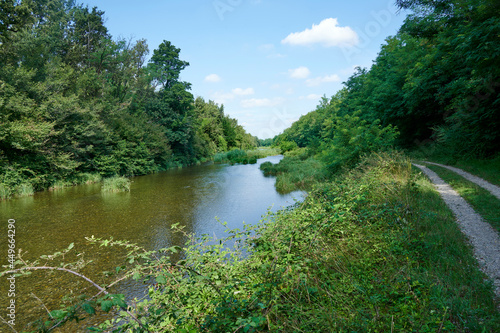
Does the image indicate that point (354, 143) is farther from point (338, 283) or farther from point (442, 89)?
point (338, 283)

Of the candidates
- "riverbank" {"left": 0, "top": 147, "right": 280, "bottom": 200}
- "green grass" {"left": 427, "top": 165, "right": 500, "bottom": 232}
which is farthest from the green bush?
"riverbank" {"left": 0, "top": 147, "right": 280, "bottom": 200}

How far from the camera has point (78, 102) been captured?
69.7 ft

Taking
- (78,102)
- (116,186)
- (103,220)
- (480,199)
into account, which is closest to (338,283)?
(480,199)

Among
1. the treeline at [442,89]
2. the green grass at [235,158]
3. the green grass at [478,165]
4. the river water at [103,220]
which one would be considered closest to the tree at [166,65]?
the green grass at [235,158]

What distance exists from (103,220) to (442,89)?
21298 millimetres

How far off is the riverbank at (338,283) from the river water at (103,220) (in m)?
1.74

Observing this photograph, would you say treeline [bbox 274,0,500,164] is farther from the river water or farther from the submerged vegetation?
the river water

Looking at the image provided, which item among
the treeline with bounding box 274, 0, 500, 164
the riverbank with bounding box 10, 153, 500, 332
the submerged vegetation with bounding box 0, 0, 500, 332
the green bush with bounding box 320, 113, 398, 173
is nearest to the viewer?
the riverbank with bounding box 10, 153, 500, 332

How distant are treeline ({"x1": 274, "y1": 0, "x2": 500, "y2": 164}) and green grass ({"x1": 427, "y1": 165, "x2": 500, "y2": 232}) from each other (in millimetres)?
3612

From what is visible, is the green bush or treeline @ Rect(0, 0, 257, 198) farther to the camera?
treeline @ Rect(0, 0, 257, 198)

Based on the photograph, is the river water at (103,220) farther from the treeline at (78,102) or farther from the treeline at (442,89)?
the treeline at (442,89)

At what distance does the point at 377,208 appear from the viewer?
618cm

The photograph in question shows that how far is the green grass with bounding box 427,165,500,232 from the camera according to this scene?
566 cm

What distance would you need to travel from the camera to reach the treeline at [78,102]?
15750mm
